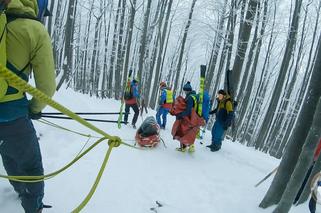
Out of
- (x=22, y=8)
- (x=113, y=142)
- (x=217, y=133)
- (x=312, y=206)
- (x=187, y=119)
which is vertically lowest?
(x=217, y=133)

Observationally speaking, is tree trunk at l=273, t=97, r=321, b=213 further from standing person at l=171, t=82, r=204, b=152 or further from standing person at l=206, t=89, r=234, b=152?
standing person at l=206, t=89, r=234, b=152

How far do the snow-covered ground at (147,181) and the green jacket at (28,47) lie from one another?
171 cm

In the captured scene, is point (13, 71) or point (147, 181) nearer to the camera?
point (13, 71)

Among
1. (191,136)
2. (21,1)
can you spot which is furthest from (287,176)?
(21,1)

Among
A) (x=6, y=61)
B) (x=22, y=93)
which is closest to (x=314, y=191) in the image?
(x=22, y=93)

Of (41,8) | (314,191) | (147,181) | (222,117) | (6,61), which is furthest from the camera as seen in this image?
(222,117)

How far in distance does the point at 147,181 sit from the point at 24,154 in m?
3.22

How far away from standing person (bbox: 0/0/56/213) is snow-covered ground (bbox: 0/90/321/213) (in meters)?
0.82

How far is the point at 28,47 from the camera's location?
2.69 m

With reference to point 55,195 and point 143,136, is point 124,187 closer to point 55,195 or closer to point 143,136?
point 55,195

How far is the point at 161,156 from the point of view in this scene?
25.5 feet

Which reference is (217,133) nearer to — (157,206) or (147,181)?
(147,181)

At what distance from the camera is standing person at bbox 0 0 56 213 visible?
2.63 meters

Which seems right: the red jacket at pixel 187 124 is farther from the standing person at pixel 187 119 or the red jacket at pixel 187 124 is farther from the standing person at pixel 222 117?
the standing person at pixel 222 117
